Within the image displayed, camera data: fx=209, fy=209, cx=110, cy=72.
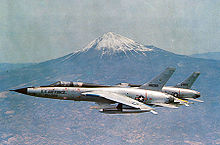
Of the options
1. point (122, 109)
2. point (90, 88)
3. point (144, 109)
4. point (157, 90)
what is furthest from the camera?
point (157, 90)

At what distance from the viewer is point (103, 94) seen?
26.7 m

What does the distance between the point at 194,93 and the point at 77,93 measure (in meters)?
21.3

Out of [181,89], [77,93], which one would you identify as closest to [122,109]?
[77,93]

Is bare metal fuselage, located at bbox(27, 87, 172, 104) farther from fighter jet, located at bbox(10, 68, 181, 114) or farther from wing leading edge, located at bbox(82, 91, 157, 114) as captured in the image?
wing leading edge, located at bbox(82, 91, 157, 114)

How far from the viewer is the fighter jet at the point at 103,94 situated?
26.8m

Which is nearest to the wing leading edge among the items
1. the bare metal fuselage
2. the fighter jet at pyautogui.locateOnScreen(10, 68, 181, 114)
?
the fighter jet at pyautogui.locateOnScreen(10, 68, 181, 114)

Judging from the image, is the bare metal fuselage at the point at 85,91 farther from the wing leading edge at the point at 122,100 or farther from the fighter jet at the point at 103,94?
the wing leading edge at the point at 122,100

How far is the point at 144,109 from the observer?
23922 mm

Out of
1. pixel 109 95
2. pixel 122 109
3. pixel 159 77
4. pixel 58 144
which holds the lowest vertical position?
pixel 58 144

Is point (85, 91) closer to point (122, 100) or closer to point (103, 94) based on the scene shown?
point (103, 94)

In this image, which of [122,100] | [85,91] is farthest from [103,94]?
[85,91]

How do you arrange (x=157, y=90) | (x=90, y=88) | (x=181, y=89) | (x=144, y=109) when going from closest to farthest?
(x=144, y=109) → (x=90, y=88) → (x=157, y=90) → (x=181, y=89)

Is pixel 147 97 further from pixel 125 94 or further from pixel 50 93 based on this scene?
pixel 50 93

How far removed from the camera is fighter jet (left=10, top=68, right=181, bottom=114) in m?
26.8
